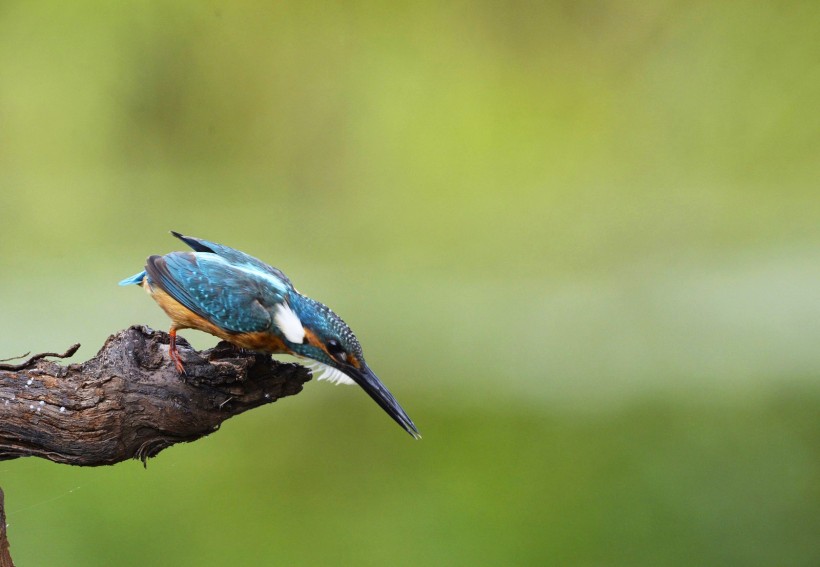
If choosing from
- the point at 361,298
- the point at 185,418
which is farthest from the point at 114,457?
the point at 361,298

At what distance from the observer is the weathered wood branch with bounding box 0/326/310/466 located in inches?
44.2

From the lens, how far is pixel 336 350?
1175 millimetres

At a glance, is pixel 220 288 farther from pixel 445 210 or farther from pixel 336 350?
pixel 445 210

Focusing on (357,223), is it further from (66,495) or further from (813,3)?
(813,3)

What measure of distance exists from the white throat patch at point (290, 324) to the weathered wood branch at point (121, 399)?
0.04m

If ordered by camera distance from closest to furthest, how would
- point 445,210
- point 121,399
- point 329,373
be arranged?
point 121,399, point 329,373, point 445,210

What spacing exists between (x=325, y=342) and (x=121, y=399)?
0.26 metres

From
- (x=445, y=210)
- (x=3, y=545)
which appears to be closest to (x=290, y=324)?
(x=3, y=545)

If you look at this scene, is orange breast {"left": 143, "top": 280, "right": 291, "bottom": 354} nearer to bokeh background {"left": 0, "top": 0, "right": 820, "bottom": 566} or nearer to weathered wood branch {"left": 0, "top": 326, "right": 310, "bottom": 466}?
weathered wood branch {"left": 0, "top": 326, "right": 310, "bottom": 466}

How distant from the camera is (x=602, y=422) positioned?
99.2 inches

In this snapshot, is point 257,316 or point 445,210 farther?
point 445,210

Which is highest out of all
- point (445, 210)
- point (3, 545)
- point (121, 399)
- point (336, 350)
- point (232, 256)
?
point (445, 210)

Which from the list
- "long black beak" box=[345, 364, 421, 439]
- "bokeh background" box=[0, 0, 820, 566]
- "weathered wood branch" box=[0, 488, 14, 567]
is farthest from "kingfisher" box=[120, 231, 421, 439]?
"bokeh background" box=[0, 0, 820, 566]

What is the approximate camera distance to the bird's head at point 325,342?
1164 millimetres
